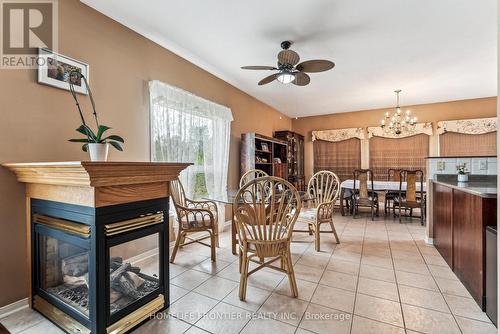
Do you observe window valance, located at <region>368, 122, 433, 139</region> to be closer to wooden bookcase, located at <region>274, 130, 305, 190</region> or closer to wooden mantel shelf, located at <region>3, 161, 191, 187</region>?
wooden bookcase, located at <region>274, 130, 305, 190</region>

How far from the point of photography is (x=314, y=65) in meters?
2.64

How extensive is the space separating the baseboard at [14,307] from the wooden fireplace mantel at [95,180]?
797 mm

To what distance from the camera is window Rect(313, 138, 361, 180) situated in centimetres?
652

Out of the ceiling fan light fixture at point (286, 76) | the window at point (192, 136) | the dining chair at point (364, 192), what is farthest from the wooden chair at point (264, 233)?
the dining chair at point (364, 192)

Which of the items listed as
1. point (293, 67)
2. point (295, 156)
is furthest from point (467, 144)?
point (293, 67)

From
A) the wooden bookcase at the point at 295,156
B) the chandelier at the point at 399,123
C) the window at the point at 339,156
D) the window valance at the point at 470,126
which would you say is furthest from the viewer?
the window at the point at 339,156

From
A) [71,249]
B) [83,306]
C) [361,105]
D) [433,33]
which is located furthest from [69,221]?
[361,105]

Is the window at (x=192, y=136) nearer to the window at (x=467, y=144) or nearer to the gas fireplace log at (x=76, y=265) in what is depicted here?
the gas fireplace log at (x=76, y=265)

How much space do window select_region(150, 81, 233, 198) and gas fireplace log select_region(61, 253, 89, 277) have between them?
1.33 meters

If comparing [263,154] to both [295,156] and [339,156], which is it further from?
[339,156]

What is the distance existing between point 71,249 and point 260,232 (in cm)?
132

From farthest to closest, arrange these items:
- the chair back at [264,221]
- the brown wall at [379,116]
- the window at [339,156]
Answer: the window at [339,156]
the brown wall at [379,116]
the chair back at [264,221]

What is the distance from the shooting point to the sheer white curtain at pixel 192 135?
279 centimetres

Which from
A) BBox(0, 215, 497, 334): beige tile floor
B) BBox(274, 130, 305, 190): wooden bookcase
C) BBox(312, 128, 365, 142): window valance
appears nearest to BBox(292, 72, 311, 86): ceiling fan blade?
BBox(0, 215, 497, 334): beige tile floor
